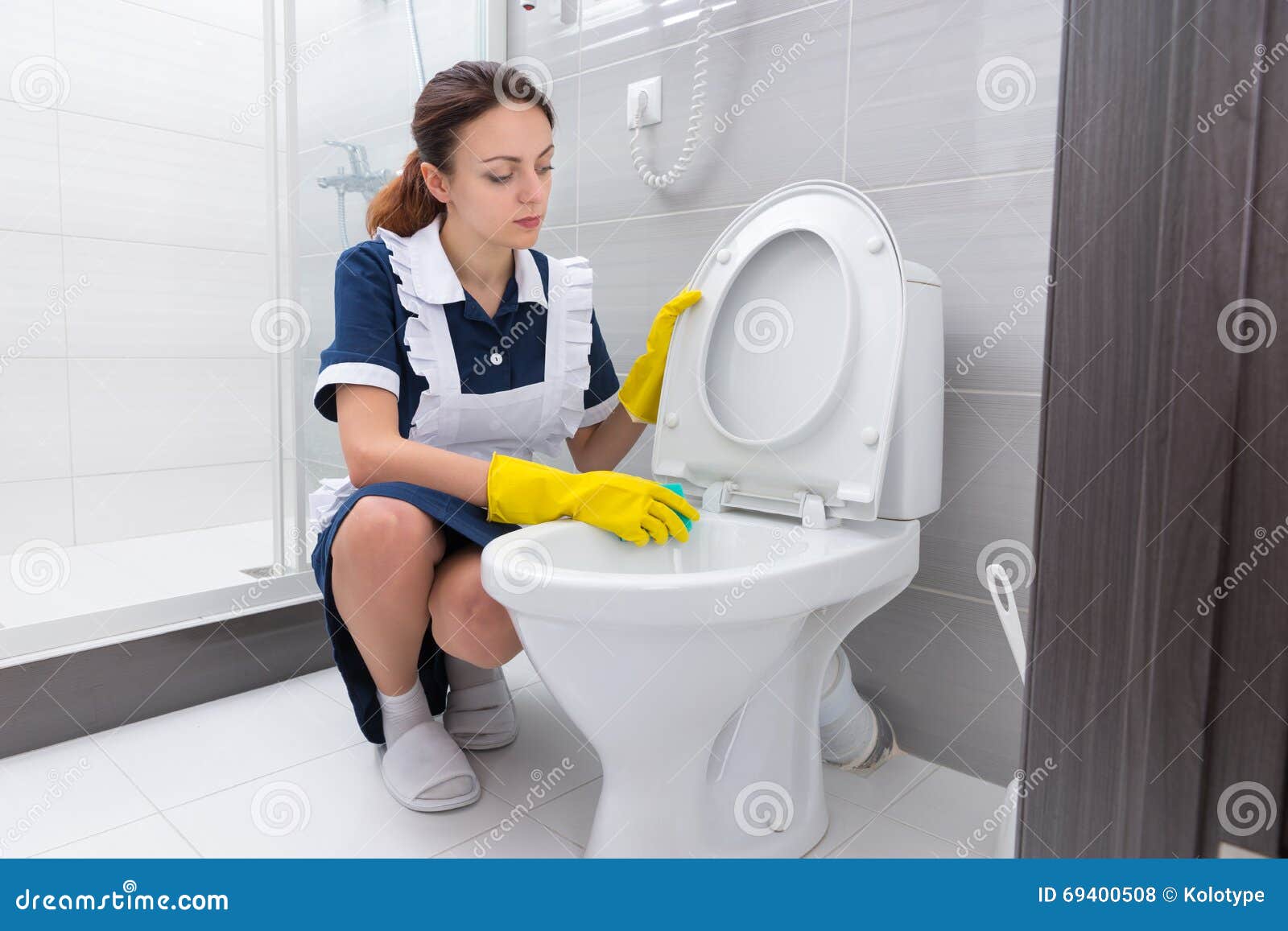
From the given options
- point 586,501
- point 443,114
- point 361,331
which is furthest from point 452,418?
point 443,114

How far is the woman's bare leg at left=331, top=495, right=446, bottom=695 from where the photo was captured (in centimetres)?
106

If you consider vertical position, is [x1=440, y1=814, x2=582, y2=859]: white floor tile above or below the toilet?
below

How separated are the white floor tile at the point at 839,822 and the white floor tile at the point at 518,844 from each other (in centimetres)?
29

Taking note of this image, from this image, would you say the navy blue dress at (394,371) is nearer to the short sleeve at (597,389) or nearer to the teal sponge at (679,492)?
the short sleeve at (597,389)

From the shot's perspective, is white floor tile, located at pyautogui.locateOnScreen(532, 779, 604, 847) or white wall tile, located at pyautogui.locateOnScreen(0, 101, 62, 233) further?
white wall tile, located at pyautogui.locateOnScreen(0, 101, 62, 233)

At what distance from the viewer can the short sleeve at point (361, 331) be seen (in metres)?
1.09

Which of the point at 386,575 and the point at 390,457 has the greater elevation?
the point at 390,457

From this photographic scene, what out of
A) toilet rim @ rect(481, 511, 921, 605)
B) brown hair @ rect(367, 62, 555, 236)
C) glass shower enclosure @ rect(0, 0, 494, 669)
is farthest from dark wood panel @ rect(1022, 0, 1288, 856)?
glass shower enclosure @ rect(0, 0, 494, 669)

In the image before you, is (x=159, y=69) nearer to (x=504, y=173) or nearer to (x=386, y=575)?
(x=504, y=173)

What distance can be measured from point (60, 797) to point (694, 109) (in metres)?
1.32

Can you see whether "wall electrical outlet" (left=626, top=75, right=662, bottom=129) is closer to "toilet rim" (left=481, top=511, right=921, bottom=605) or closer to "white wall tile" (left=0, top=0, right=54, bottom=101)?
"toilet rim" (left=481, top=511, right=921, bottom=605)

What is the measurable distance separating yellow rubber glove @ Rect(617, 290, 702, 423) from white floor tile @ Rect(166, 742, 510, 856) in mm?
575

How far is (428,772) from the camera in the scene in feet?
3.60
